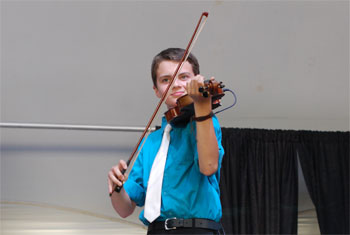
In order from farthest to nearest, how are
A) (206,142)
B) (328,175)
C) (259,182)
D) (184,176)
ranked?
(328,175)
(259,182)
(184,176)
(206,142)

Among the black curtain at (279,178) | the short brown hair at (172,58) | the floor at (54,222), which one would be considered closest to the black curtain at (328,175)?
the black curtain at (279,178)

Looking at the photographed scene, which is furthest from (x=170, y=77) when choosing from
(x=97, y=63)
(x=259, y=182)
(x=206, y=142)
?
(x=259, y=182)

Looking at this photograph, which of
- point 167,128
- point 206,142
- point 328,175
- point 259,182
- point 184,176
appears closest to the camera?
point 206,142

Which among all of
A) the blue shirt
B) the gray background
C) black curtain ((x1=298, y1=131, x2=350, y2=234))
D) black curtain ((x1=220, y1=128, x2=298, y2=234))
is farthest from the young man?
black curtain ((x1=298, y1=131, x2=350, y2=234))

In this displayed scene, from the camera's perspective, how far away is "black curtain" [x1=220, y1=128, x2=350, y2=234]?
9.09ft

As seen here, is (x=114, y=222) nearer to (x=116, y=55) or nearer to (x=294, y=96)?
(x=116, y=55)

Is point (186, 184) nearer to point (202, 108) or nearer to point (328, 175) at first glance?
point (202, 108)

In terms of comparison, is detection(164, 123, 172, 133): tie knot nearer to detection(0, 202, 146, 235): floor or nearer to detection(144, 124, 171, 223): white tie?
detection(144, 124, 171, 223): white tie

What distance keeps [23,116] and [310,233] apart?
1.96 metres

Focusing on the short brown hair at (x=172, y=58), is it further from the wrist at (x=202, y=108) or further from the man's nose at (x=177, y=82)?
the wrist at (x=202, y=108)

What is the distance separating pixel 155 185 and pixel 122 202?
0.14 metres

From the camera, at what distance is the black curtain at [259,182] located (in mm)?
2760

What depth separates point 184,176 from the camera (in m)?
1.25

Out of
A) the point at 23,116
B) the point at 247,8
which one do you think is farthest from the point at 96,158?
the point at 247,8
